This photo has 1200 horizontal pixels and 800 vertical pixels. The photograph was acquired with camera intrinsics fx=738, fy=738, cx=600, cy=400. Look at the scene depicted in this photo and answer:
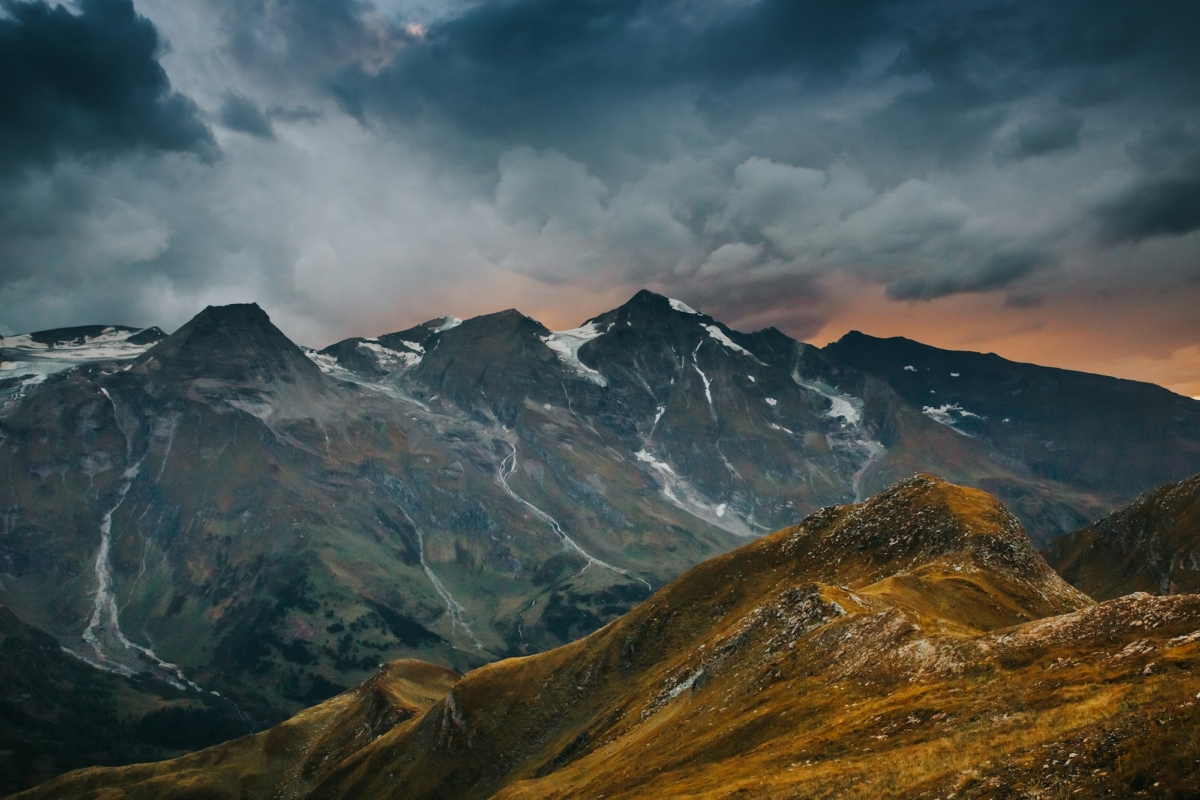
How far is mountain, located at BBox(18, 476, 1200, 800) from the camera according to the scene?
114 ft

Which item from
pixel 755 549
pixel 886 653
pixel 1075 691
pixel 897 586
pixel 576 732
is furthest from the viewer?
pixel 755 549

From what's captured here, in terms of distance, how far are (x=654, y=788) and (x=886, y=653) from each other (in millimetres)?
22218

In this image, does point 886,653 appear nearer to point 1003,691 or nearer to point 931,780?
point 1003,691

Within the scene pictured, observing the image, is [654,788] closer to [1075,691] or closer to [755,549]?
[1075,691]

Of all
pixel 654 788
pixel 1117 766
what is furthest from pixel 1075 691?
pixel 654 788

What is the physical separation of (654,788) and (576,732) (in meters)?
63.4

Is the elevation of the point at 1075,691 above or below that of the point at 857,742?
above

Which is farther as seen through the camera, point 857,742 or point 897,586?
point 897,586

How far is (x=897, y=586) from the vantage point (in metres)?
87.0

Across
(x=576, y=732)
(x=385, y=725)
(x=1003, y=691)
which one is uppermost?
(x=1003, y=691)

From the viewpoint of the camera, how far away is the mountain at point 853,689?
34.8m

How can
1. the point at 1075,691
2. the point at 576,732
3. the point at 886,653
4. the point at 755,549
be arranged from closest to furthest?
the point at 1075,691 < the point at 886,653 < the point at 576,732 < the point at 755,549

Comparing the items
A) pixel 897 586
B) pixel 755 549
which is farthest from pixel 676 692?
pixel 755 549

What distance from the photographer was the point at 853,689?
5841 cm
